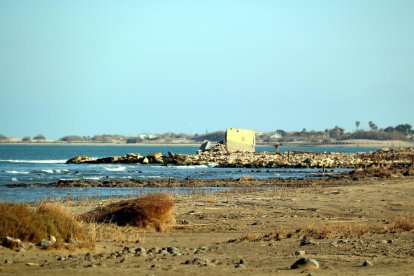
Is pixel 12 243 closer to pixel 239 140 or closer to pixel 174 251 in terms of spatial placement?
pixel 174 251

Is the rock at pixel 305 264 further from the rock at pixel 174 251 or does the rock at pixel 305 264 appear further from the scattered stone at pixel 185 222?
the scattered stone at pixel 185 222

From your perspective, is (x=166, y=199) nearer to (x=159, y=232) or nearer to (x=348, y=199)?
(x=159, y=232)

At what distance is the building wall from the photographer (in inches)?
4035

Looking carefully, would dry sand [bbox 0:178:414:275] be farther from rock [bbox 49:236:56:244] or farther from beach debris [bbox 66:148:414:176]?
beach debris [bbox 66:148:414:176]

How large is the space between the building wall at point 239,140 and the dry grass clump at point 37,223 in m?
85.5

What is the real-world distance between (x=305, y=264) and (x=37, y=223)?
18.0 feet

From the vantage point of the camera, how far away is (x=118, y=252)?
Result: 49.2 feet

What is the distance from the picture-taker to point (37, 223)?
15656 millimetres

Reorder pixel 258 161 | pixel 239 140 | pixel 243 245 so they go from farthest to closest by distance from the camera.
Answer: pixel 239 140
pixel 258 161
pixel 243 245

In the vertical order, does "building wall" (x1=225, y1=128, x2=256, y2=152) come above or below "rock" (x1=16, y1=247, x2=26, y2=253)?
above

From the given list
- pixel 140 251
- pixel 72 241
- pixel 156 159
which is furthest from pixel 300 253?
pixel 156 159

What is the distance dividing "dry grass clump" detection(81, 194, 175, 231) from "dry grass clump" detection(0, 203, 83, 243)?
3.02 meters

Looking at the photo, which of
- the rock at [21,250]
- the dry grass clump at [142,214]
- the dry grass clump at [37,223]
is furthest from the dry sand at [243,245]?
the dry grass clump at [37,223]

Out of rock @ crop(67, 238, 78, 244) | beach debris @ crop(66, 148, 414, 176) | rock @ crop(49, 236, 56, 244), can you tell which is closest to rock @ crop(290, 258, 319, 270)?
rock @ crop(67, 238, 78, 244)
